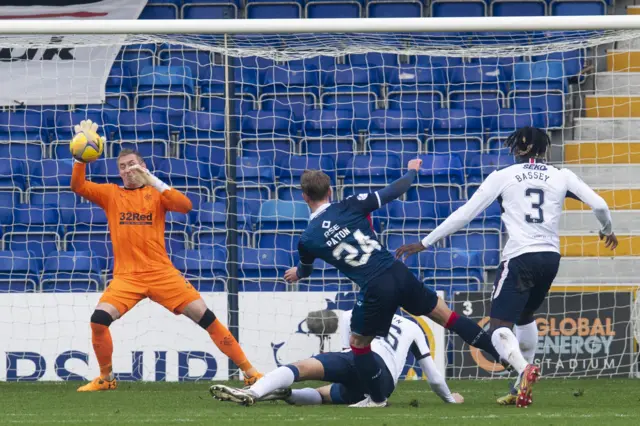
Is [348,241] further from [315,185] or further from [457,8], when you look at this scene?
[457,8]

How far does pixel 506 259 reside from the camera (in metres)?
7.92

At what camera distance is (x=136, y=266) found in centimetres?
983

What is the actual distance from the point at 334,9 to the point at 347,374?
27.6ft

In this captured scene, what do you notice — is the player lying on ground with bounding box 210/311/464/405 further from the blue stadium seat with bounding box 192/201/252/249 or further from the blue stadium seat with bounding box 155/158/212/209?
the blue stadium seat with bounding box 155/158/212/209

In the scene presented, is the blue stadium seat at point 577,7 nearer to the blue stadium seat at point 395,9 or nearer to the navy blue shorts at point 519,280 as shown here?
the blue stadium seat at point 395,9

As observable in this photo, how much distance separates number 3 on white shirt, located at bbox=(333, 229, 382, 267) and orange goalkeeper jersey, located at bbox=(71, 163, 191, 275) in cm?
259

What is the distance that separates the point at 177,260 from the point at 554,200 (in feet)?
17.8

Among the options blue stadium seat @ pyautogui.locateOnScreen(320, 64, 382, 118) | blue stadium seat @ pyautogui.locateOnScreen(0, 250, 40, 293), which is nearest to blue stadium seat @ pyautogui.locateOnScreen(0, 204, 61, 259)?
blue stadium seat @ pyautogui.locateOnScreen(0, 250, 40, 293)

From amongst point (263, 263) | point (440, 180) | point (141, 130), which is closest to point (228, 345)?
point (263, 263)

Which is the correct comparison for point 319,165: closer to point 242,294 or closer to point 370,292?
point 242,294

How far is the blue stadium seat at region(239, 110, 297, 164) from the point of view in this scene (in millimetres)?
13133

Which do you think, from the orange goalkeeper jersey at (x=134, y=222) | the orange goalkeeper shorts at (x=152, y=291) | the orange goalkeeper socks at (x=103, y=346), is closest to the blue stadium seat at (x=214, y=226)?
the orange goalkeeper jersey at (x=134, y=222)

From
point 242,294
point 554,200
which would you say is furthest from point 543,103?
point 554,200

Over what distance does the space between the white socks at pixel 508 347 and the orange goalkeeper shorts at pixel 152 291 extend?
3.13 m
